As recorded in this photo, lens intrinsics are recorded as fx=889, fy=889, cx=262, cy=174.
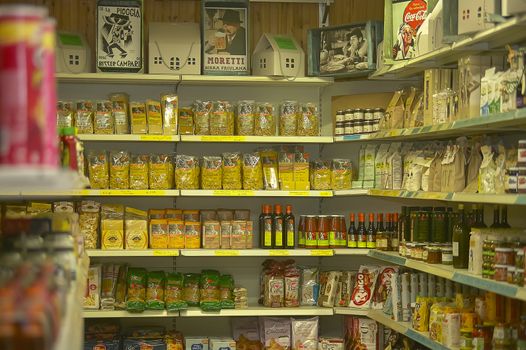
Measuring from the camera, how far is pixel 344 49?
6566 millimetres

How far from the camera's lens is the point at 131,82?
6621 mm

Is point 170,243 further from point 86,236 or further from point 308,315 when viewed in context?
point 308,315

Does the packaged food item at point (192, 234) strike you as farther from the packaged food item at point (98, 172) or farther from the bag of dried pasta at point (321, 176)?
the bag of dried pasta at point (321, 176)

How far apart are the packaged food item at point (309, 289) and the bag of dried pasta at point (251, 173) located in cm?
75

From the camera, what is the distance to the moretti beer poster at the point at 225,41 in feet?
21.3

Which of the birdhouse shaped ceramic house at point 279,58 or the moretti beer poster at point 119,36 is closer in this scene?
the moretti beer poster at point 119,36

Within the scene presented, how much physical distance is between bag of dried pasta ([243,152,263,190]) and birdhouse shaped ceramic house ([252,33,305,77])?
0.64 meters

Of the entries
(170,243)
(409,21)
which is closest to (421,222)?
(409,21)

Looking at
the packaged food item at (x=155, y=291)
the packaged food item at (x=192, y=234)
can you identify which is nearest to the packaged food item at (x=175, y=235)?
the packaged food item at (x=192, y=234)

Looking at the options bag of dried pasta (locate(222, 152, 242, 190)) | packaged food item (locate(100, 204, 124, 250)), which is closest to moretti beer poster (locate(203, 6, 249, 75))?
bag of dried pasta (locate(222, 152, 242, 190))

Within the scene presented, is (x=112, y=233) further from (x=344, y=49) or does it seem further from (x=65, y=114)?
(x=344, y=49)

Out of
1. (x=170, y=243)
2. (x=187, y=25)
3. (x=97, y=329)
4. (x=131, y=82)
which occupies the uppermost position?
(x=187, y=25)

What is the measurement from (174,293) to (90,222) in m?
0.78

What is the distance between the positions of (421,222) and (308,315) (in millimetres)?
1459
